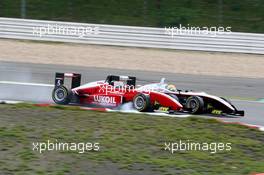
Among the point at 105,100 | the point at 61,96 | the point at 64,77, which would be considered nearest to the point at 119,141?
the point at 105,100

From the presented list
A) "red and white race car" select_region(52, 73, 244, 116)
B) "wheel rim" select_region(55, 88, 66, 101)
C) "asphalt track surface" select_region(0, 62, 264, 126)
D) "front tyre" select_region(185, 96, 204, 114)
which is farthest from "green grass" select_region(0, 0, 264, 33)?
"front tyre" select_region(185, 96, 204, 114)

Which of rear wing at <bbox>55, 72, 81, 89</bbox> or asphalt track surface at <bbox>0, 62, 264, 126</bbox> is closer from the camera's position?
rear wing at <bbox>55, 72, 81, 89</bbox>

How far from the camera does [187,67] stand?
1959 centimetres

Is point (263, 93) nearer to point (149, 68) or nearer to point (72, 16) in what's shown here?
point (149, 68)

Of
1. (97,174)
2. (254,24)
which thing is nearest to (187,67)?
(254,24)

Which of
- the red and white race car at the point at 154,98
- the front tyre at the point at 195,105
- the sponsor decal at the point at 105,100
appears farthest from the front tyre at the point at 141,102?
the front tyre at the point at 195,105

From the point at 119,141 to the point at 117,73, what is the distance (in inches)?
374

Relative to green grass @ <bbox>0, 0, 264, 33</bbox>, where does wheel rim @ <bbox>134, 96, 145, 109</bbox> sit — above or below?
below

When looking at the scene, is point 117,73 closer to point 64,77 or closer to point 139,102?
Result: point 64,77

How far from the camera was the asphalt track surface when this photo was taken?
13.1 metres

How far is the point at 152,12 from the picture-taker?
80.6 ft

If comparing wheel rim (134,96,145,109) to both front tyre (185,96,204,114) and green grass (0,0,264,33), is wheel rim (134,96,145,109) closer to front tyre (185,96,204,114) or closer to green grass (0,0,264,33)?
front tyre (185,96,204,114)

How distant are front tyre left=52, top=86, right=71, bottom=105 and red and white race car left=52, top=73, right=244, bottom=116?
1.11 feet

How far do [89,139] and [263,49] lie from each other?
14.0 metres
